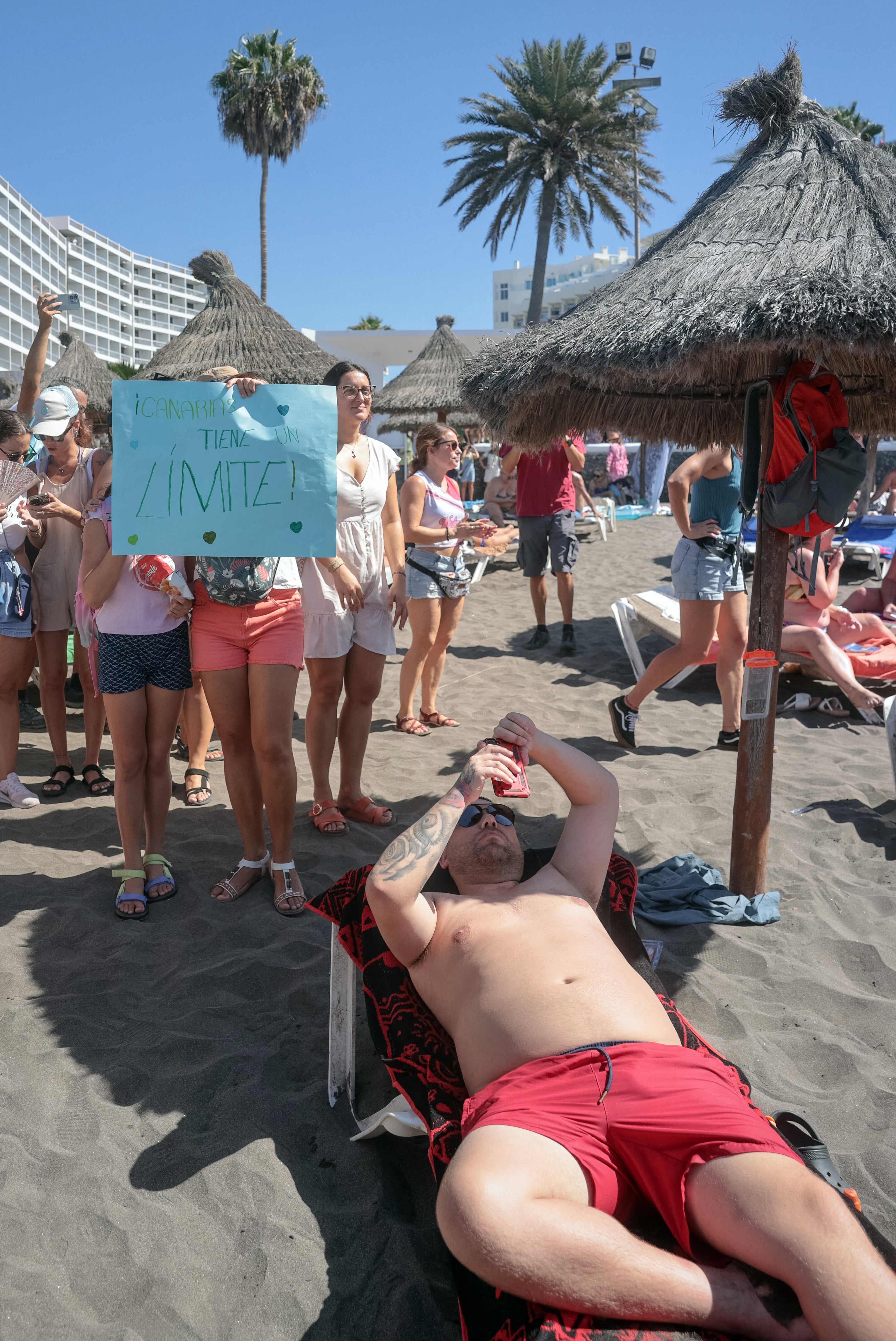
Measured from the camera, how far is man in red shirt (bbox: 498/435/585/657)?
7922mm

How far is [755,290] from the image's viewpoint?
2836 millimetres

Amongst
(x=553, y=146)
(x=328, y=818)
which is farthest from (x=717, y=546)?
(x=553, y=146)

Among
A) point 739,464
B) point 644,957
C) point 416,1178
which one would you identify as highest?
point 739,464

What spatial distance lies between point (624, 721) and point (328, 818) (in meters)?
2.01

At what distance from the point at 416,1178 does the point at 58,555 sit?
375 centimetres

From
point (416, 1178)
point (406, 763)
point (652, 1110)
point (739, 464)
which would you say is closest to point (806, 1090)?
point (652, 1110)

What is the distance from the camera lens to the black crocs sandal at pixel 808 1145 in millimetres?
2000

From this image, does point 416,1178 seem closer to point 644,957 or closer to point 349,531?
point 644,957

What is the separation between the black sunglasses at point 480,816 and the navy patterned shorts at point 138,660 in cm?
146

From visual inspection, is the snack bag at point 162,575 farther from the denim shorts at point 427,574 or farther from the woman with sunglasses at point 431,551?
the denim shorts at point 427,574

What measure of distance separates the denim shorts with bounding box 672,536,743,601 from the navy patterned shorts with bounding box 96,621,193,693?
2.90m

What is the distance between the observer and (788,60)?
3.28 meters

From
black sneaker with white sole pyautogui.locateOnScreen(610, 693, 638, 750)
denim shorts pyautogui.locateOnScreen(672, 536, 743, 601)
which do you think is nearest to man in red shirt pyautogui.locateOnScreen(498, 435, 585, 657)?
black sneaker with white sole pyautogui.locateOnScreen(610, 693, 638, 750)

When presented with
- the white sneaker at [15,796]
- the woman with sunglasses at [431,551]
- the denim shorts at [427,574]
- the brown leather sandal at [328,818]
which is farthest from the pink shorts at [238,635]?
the denim shorts at [427,574]
